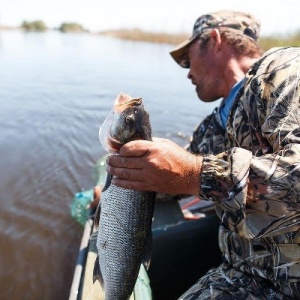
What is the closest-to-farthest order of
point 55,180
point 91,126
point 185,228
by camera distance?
point 185,228, point 55,180, point 91,126

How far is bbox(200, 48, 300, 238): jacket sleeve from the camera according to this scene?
74.5 inches

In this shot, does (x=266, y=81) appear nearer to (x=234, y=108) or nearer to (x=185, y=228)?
(x=234, y=108)

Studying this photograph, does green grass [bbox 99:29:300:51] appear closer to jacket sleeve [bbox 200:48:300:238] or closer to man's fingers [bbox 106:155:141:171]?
jacket sleeve [bbox 200:48:300:238]

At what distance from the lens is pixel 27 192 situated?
6020 mm

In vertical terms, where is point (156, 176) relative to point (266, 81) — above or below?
below

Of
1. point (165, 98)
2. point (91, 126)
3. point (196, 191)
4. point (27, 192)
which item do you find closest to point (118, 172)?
point (196, 191)

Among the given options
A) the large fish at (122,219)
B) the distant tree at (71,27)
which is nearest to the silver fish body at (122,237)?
the large fish at (122,219)

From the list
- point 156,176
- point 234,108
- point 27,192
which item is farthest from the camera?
point 27,192

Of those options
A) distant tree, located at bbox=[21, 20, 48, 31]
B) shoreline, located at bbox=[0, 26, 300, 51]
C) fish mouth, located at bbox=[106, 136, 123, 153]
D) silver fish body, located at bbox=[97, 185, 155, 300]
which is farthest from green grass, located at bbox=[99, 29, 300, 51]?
fish mouth, located at bbox=[106, 136, 123, 153]

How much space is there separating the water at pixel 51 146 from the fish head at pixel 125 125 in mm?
2773

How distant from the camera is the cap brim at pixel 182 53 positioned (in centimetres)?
361

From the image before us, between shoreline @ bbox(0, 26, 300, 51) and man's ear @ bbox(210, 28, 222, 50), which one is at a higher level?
man's ear @ bbox(210, 28, 222, 50)

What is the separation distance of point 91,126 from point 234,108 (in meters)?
7.57

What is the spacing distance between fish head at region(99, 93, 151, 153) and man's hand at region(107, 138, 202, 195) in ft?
0.32
